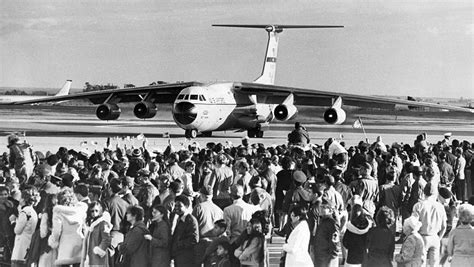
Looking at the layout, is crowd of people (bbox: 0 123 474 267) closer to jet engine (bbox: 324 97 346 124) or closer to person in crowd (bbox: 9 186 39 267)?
person in crowd (bbox: 9 186 39 267)

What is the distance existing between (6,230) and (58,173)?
8.32ft

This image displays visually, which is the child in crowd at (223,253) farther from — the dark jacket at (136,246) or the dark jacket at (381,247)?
the dark jacket at (381,247)

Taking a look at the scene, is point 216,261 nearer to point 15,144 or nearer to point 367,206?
point 367,206

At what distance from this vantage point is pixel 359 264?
7.41 meters

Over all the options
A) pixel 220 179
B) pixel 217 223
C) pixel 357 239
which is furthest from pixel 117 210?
pixel 220 179

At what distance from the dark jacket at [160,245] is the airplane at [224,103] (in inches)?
783

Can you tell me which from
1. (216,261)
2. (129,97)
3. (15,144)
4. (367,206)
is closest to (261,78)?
(129,97)

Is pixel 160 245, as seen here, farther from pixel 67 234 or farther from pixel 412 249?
pixel 412 249

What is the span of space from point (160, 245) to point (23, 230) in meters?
1.58

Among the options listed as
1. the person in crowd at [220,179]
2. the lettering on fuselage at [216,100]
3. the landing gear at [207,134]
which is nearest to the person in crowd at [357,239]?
the person in crowd at [220,179]

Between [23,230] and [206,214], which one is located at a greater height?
[206,214]

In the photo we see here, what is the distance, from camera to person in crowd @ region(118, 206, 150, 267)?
22.4 ft

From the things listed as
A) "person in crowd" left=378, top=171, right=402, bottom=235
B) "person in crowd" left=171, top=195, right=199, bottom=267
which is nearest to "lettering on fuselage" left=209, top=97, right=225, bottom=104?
"person in crowd" left=378, top=171, right=402, bottom=235

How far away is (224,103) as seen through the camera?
94.6 ft
